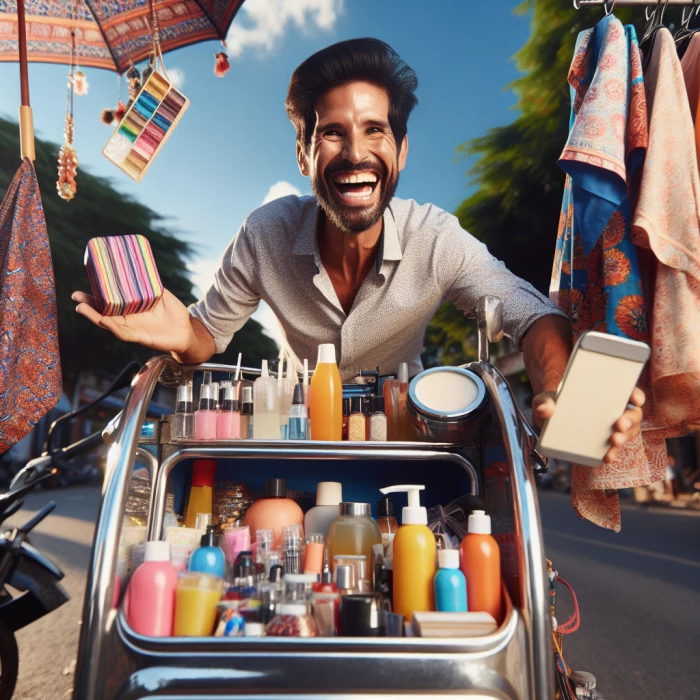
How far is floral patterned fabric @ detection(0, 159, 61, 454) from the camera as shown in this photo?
166 cm

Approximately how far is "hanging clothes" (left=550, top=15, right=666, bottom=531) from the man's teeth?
1.82 feet

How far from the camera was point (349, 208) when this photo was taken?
1826 mm

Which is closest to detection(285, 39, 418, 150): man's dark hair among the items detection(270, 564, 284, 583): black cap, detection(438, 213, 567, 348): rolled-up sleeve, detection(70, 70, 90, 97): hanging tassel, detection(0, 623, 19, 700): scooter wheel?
detection(438, 213, 567, 348): rolled-up sleeve

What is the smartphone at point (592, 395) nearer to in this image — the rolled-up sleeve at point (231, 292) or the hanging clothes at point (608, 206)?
the hanging clothes at point (608, 206)

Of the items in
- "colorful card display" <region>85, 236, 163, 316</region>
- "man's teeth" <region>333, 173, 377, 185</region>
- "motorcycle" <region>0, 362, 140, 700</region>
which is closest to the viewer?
"colorful card display" <region>85, 236, 163, 316</region>

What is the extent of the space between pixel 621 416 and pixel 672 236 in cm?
44

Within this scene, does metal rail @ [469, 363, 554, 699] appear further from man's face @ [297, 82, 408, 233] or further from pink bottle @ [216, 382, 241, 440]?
man's face @ [297, 82, 408, 233]

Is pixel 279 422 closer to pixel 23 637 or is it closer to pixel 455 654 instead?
pixel 455 654

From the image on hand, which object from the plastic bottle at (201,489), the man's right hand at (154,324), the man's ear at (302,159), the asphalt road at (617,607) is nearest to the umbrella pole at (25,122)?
the man's right hand at (154,324)

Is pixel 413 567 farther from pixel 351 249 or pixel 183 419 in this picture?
pixel 351 249

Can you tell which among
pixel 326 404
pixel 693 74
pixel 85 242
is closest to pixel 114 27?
pixel 326 404

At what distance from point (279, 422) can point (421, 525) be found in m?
0.42

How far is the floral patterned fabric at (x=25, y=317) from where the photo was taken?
1663 mm

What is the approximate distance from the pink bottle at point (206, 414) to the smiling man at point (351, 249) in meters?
0.21
